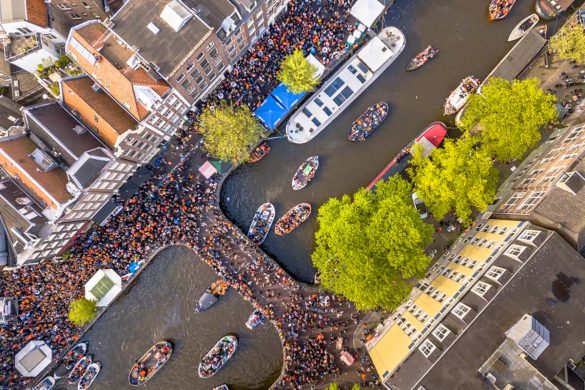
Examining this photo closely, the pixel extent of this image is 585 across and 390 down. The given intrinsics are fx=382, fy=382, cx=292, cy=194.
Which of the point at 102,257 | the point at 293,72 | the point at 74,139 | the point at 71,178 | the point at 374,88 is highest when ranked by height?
the point at 374,88

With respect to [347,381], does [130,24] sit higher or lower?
higher

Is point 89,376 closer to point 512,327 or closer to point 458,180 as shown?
point 512,327

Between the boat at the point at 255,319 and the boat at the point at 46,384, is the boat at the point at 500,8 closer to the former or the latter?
the boat at the point at 255,319

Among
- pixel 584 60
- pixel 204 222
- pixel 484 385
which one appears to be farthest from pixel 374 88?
pixel 484 385

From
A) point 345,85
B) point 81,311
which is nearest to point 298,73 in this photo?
point 345,85

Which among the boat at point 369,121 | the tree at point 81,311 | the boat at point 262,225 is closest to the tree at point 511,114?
the boat at point 369,121

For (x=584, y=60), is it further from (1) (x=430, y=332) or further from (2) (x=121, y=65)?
(2) (x=121, y=65)
